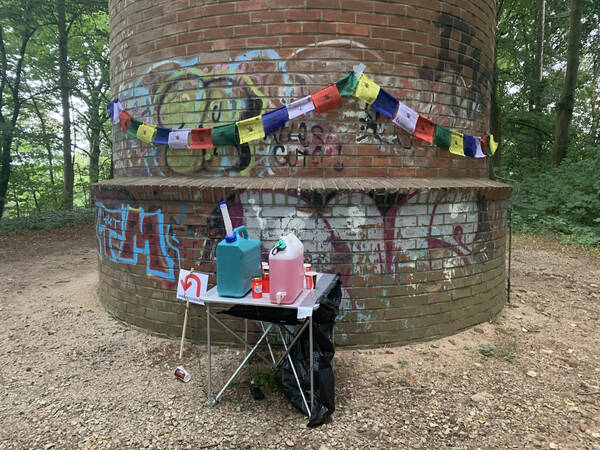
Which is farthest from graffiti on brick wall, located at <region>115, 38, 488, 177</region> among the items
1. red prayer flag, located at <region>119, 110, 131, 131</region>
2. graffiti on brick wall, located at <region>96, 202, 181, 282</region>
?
graffiti on brick wall, located at <region>96, 202, 181, 282</region>

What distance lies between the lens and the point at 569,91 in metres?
13.5

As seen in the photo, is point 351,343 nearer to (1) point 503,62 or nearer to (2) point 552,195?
(2) point 552,195

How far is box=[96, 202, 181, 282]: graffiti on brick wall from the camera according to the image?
4.16m

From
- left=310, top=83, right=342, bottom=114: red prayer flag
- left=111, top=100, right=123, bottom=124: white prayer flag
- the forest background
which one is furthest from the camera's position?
the forest background

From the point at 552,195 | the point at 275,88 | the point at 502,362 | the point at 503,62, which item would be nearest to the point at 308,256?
the point at 275,88

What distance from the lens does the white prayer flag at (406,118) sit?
3943 mm

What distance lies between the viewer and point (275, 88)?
3910mm

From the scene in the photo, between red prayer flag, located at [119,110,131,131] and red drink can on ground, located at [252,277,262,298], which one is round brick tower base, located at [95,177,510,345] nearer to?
red prayer flag, located at [119,110,131,131]

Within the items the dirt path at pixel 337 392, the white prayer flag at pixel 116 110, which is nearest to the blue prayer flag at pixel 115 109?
the white prayer flag at pixel 116 110

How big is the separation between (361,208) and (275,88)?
4.90 feet

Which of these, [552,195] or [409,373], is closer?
[409,373]

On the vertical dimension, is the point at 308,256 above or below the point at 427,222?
below

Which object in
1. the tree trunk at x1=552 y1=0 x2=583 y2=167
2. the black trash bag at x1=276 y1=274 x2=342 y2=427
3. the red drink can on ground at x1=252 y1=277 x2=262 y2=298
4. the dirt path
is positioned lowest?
the dirt path

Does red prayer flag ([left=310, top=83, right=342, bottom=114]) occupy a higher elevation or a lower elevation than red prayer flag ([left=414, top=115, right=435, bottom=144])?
higher
